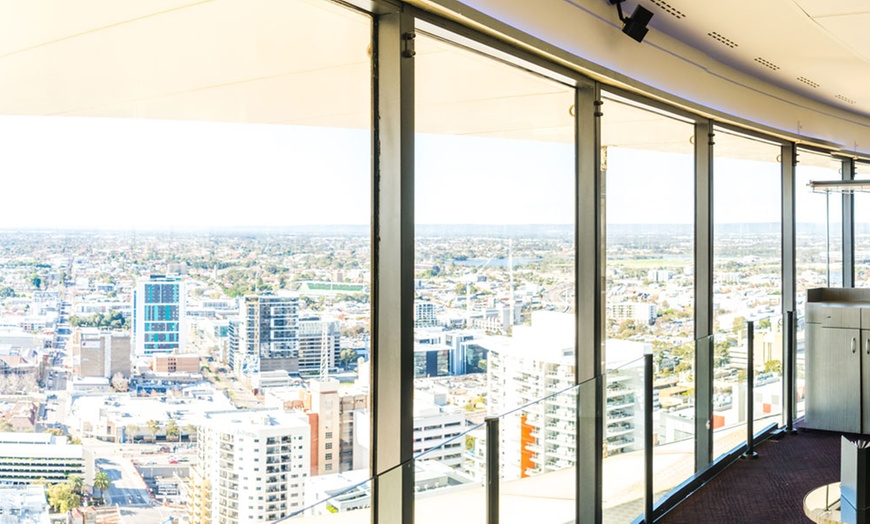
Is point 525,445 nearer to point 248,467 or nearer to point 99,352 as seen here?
point 248,467

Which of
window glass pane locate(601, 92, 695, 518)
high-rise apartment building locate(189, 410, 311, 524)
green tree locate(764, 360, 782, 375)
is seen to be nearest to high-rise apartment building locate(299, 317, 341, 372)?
high-rise apartment building locate(189, 410, 311, 524)

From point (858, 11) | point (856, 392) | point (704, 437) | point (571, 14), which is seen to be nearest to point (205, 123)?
point (571, 14)

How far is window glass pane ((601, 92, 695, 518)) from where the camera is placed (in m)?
4.66

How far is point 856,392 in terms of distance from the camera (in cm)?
690

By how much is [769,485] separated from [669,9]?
323 cm

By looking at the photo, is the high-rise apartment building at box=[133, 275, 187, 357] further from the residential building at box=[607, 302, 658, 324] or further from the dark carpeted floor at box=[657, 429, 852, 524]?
the residential building at box=[607, 302, 658, 324]

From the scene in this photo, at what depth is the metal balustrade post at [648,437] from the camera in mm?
4730

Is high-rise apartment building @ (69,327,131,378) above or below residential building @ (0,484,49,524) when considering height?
above

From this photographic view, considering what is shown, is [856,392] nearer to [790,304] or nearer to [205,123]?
[790,304]

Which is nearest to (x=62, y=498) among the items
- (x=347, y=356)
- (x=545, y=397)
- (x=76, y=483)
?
(x=76, y=483)

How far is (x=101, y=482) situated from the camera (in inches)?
99.9

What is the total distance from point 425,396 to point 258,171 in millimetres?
1185

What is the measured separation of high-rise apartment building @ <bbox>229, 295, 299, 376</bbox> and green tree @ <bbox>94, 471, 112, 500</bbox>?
574mm

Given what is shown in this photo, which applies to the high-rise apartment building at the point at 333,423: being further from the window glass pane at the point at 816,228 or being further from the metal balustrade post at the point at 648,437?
the window glass pane at the point at 816,228
